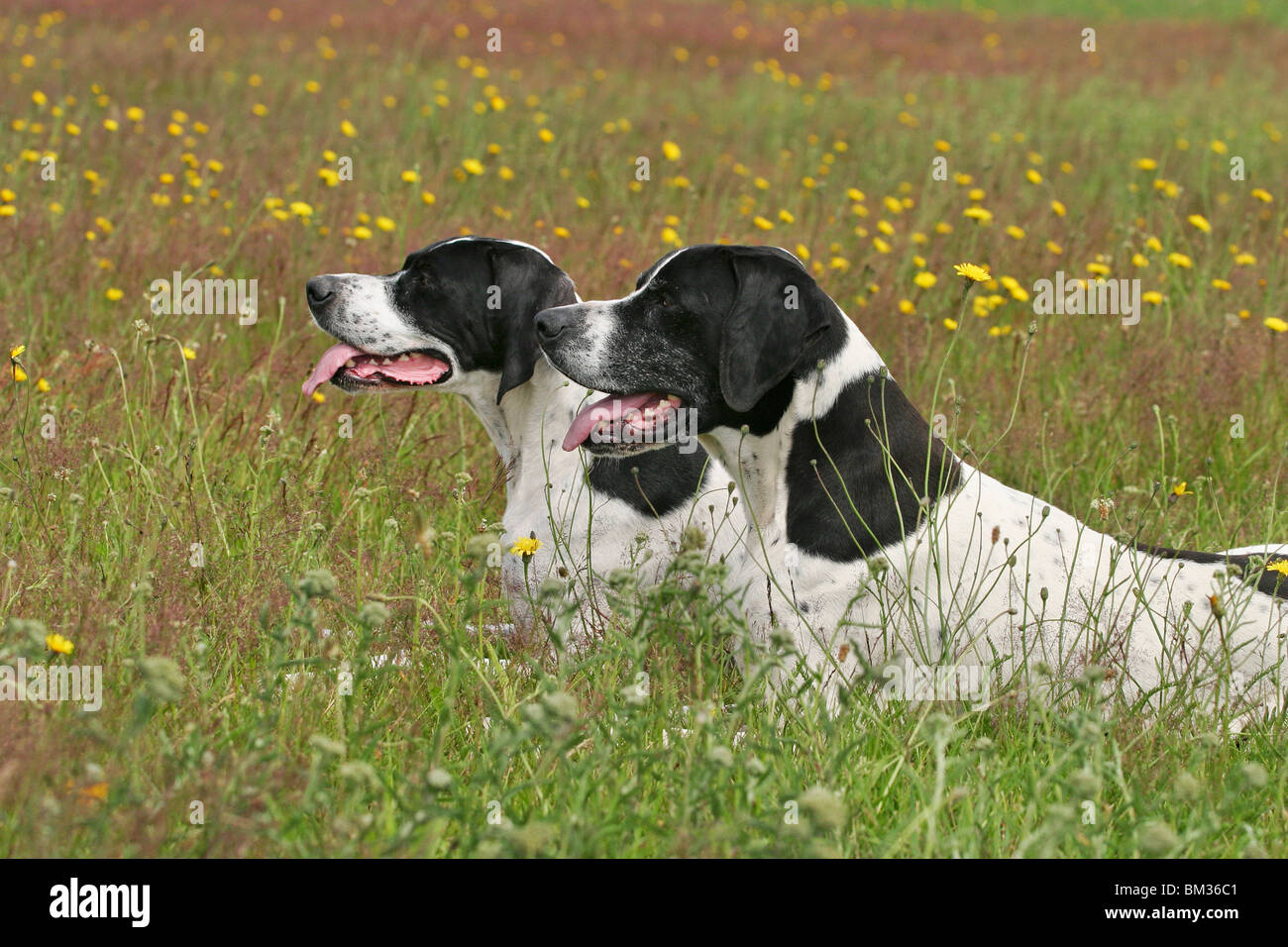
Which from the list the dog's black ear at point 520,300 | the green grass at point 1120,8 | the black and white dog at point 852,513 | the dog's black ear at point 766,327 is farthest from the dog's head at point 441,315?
the green grass at point 1120,8

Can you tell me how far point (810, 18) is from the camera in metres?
20.5

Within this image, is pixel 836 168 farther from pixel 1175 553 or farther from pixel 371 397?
pixel 1175 553

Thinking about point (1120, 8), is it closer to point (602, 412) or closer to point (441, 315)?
point (441, 315)

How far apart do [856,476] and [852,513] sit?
9cm

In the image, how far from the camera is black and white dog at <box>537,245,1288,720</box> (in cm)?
346

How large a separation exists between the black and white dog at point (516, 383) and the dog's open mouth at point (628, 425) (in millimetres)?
292

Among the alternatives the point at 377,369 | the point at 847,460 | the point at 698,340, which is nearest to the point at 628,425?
the point at 698,340

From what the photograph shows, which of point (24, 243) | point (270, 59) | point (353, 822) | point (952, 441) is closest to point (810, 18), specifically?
point (270, 59)

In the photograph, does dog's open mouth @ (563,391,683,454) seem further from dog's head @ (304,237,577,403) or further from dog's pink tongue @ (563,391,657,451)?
dog's head @ (304,237,577,403)

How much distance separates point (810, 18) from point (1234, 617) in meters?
18.5

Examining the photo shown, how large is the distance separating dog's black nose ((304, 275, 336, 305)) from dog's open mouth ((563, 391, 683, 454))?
3.50 feet

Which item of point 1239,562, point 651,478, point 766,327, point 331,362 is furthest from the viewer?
point 331,362

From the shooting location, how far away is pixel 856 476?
3.54 meters

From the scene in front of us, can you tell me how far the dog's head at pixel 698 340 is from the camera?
3494mm
